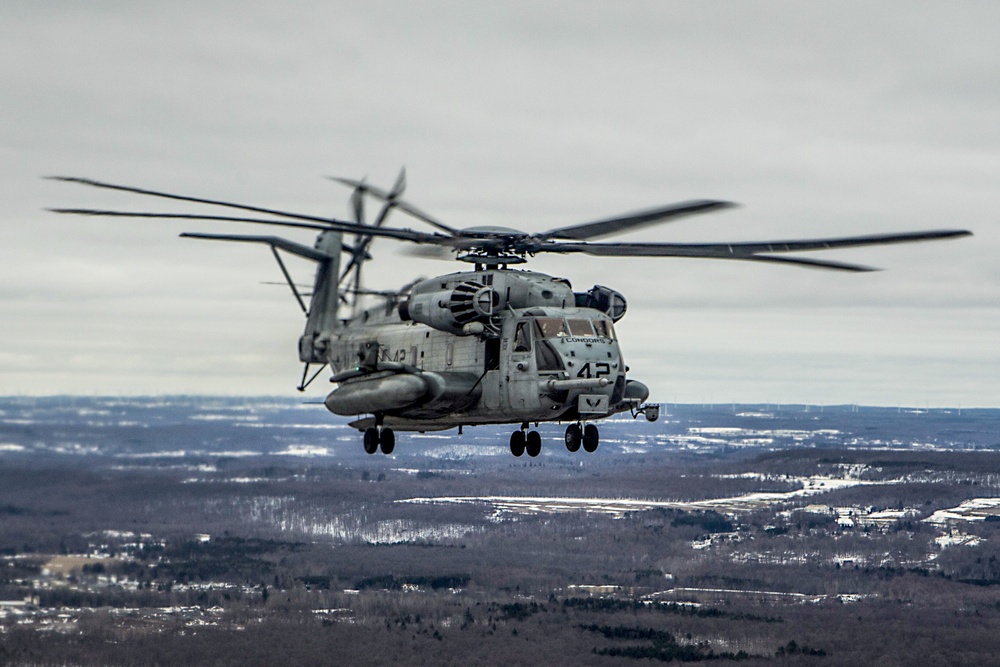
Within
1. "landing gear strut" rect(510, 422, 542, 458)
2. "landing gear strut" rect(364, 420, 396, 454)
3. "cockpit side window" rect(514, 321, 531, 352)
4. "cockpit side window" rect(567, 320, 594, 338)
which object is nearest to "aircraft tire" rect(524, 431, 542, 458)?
"landing gear strut" rect(510, 422, 542, 458)

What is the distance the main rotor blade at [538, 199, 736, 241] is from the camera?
162 ft

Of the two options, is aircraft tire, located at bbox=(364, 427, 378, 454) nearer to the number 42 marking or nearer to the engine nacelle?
the engine nacelle

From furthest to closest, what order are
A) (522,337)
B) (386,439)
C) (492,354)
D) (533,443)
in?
1. (386,439)
2. (492,354)
3. (533,443)
4. (522,337)

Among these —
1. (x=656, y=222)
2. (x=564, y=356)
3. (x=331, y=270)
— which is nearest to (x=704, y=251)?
(x=656, y=222)

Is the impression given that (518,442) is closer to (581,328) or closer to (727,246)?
(581,328)

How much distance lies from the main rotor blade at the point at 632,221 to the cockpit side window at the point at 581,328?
3400 millimetres

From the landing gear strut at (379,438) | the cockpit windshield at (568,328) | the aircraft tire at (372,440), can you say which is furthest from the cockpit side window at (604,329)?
the aircraft tire at (372,440)

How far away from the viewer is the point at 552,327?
58.1m

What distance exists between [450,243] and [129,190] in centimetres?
1578

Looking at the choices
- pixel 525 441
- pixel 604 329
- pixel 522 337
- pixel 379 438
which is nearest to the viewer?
pixel 522 337

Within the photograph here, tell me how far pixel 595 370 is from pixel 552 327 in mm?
2563

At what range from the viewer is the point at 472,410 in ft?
199

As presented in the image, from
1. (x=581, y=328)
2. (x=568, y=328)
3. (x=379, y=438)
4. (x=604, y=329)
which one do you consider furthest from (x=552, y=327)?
(x=379, y=438)

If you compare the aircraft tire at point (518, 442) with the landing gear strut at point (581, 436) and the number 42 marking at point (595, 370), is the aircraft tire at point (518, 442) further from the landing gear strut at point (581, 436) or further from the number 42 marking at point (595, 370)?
the number 42 marking at point (595, 370)
